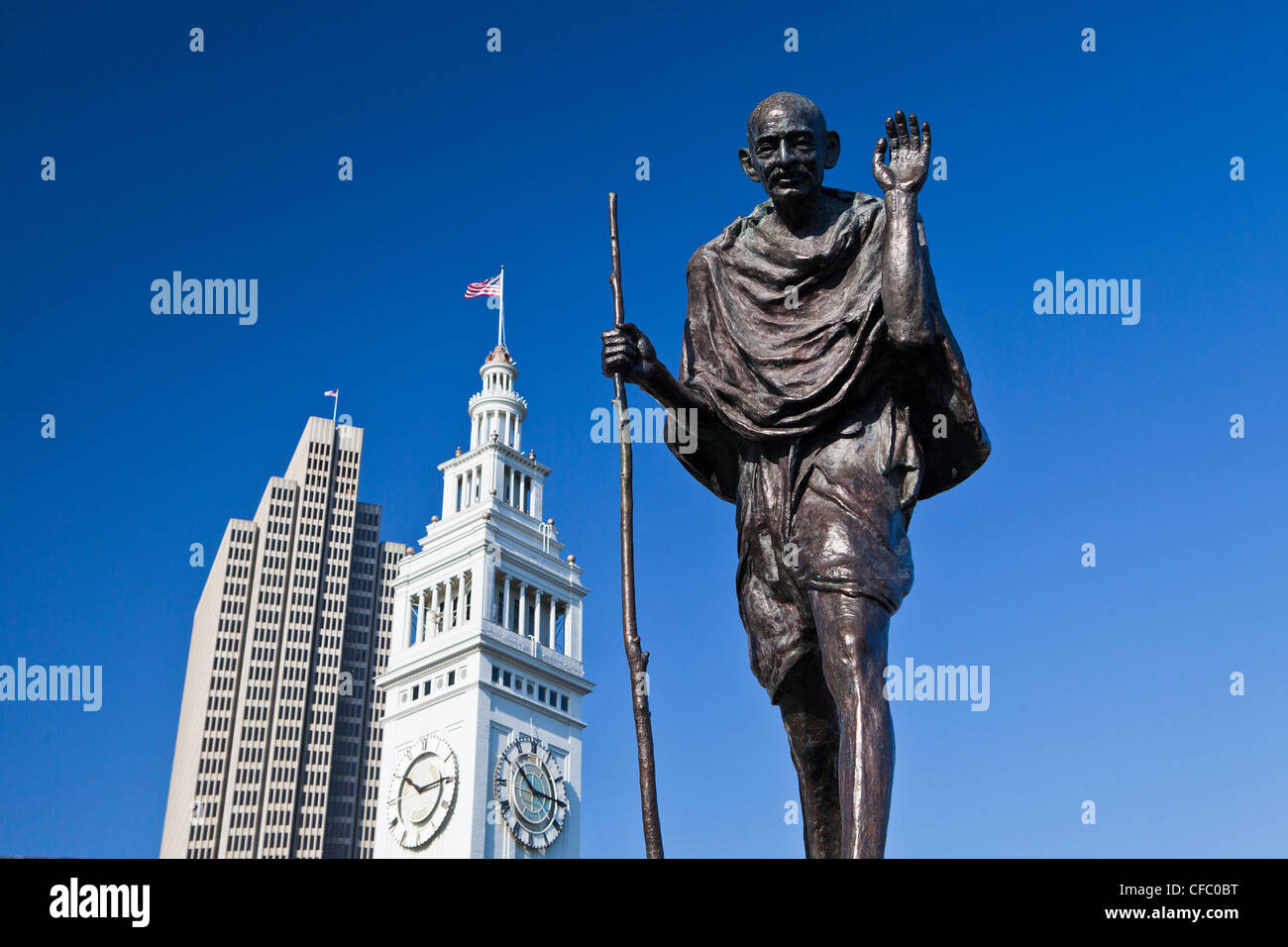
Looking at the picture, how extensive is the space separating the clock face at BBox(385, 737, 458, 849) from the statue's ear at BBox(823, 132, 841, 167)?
86.9 metres

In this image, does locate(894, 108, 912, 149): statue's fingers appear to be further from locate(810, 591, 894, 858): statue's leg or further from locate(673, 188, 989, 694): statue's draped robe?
locate(810, 591, 894, 858): statue's leg

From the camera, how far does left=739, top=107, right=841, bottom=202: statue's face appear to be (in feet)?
20.0

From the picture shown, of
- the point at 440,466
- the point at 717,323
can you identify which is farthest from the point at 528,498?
the point at 717,323

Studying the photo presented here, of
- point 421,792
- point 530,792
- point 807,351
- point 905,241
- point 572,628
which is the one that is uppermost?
point 572,628

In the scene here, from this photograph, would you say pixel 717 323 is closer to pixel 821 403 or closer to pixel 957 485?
pixel 821 403

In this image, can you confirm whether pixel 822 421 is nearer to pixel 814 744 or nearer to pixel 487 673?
pixel 814 744

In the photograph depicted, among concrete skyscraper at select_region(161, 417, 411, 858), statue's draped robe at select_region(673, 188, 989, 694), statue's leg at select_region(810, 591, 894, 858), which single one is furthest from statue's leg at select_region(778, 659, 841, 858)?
concrete skyscraper at select_region(161, 417, 411, 858)

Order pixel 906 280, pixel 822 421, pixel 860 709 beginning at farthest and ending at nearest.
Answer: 1. pixel 822 421
2. pixel 906 280
3. pixel 860 709

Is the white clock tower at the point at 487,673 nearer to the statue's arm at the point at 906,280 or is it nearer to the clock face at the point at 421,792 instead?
the clock face at the point at 421,792

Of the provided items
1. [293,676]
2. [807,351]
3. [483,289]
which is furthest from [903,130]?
[293,676]

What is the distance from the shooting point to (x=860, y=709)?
521 cm

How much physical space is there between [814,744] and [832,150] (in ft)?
9.83

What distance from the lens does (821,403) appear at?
5961mm
